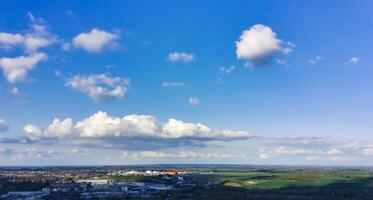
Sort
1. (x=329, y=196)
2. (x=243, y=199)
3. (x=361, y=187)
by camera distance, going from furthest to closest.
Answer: (x=361, y=187) → (x=329, y=196) → (x=243, y=199)

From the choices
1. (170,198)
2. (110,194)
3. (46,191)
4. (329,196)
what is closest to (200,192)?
(170,198)

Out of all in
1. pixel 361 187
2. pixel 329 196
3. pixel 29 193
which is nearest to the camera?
pixel 329 196

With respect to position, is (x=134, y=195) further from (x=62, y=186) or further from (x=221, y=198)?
(x=62, y=186)

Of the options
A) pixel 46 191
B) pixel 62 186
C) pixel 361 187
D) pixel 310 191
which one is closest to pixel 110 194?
pixel 46 191

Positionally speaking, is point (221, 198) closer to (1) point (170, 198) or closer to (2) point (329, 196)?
(1) point (170, 198)

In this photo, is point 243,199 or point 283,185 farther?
point 283,185

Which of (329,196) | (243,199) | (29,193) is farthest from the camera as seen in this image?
(29,193)

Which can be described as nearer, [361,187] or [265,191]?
[265,191]

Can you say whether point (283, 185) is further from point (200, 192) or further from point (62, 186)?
point (62, 186)
